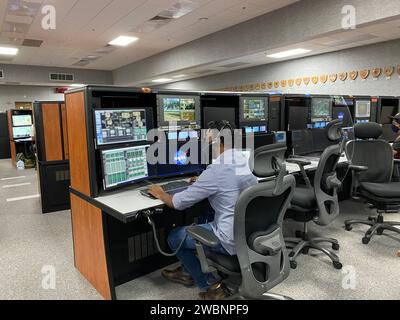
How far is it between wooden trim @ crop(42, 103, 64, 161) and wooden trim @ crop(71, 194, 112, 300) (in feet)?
7.40

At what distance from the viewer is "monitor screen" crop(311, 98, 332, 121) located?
3881 mm

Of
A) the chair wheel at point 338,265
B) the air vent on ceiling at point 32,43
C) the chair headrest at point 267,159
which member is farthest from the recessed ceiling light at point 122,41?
the chair wheel at point 338,265

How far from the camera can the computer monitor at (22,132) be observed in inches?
321

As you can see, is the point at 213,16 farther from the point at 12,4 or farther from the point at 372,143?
the point at 372,143

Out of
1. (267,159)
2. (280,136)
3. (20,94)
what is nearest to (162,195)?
(267,159)

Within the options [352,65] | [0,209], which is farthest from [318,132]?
[0,209]

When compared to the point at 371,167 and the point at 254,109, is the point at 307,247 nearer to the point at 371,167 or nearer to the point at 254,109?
the point at 371,167

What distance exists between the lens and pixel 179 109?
2.72 metres

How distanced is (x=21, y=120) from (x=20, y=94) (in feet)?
14.0

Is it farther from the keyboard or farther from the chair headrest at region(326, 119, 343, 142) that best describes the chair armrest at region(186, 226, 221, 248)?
the chair headrest at region(326, 119, 343, 142)

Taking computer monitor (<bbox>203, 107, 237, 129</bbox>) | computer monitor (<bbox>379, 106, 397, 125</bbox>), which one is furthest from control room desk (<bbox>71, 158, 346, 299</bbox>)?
computer monitor (<bbox>379, 106, 397, 125</bbox>)

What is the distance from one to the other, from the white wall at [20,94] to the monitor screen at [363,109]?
10.5m

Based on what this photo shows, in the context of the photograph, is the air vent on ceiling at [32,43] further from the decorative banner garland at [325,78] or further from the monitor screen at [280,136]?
the monitor screen at [280,136]

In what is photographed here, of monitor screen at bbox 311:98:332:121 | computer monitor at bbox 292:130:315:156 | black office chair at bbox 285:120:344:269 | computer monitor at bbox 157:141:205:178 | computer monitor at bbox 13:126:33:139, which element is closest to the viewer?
black office chair at bbox 285:120:344:269
